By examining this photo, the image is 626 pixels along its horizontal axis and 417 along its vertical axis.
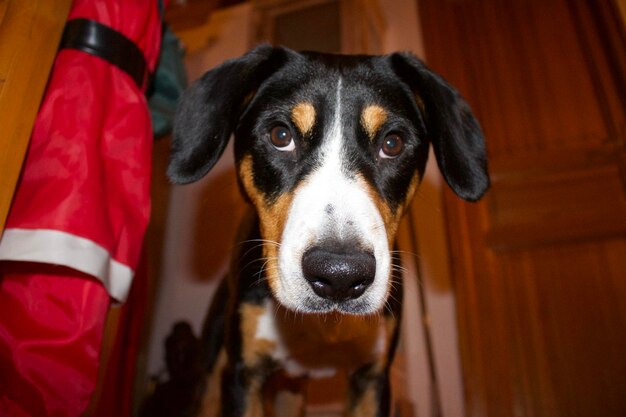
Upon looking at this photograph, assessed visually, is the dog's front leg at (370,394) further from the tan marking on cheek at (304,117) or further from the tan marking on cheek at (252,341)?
the tan marking on cheek at (304,117)

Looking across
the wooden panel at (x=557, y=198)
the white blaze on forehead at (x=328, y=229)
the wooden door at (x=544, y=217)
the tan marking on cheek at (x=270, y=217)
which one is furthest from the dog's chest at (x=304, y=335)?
the wooden panel at (x=557, y=198)

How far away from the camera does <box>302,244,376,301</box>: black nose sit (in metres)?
0.99

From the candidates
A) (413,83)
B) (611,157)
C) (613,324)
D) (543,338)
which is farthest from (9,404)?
(611,157)

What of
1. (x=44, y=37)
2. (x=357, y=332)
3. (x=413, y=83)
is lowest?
(x=357, y=332)

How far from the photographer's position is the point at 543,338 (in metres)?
2.60

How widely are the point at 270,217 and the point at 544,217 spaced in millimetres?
2169

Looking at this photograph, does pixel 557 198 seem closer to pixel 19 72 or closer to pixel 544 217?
pixel 544 217

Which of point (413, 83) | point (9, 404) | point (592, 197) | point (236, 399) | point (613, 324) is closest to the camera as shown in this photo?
point (9, 404)

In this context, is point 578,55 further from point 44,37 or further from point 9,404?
point 9,404

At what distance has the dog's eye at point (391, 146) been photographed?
1.46 m

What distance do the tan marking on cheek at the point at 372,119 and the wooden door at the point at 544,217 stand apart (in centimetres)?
174

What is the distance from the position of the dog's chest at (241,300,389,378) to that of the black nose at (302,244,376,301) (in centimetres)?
50

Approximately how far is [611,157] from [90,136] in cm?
300

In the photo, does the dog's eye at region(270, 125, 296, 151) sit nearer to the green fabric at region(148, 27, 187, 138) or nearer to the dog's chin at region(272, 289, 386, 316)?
the dog's chin at region(272, 289, 386, 316)
